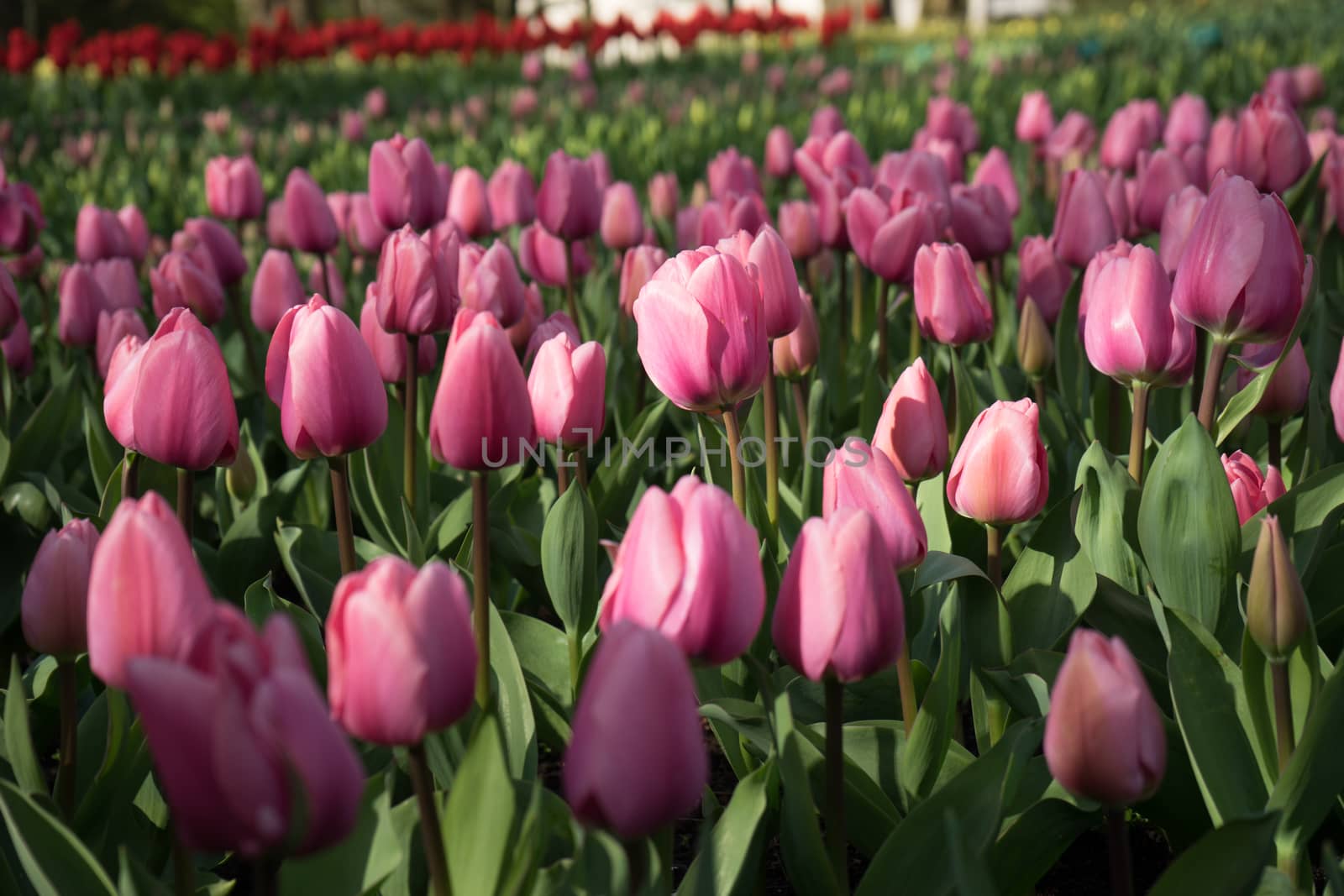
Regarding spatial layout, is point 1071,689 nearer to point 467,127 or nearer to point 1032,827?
point 1032,827

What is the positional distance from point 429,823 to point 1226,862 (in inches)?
23.6

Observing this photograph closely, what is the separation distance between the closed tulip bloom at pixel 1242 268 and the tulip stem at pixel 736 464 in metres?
0.56

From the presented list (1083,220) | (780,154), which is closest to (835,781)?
(1083,220)

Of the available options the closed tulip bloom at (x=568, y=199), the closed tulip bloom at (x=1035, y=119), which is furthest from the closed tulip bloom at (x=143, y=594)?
the closed tulip bloom at (x=1035, y=119)

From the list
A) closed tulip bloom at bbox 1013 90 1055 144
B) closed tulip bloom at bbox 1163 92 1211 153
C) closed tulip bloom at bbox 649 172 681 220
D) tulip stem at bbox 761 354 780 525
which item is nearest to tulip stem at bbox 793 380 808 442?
tulip stem at bbox 761 354 780 525

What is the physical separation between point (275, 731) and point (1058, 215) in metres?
2.01

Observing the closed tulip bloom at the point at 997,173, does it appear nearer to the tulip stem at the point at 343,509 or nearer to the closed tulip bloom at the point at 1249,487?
the closed tulip bloom at the point at 1249,487

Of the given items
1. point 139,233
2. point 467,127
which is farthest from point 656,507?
point 467,127

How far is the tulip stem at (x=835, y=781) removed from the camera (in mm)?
1086

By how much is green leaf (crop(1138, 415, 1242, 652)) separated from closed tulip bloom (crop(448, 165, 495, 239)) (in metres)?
1.74

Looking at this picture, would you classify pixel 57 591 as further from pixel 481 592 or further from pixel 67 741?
pixel 481 592

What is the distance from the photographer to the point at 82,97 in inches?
353

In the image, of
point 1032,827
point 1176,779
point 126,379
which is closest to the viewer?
point 1032,827

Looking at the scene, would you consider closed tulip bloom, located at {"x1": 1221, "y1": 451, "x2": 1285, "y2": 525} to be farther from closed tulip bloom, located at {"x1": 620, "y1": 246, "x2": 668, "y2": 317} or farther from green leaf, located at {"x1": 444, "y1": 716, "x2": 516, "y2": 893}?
closed tulip bloom, located at {"x1": 620, "y1": 246, "x2": 668, "y2": 317}
